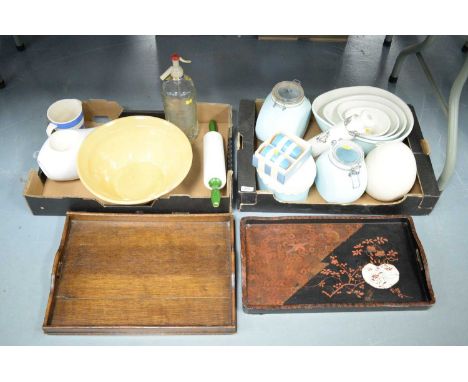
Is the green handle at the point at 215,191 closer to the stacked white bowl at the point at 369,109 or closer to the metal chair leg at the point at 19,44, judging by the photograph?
the stacked white bowl at the point at 369,109

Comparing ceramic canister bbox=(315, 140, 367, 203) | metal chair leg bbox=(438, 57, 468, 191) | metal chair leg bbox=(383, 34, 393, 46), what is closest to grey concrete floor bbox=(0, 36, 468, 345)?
metal chair leg bbox=(383, 34, 393, 46)

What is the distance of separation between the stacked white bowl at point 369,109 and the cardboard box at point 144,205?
0.25m

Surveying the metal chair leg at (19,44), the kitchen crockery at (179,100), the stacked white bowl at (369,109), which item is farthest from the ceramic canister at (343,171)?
the metal chair leg at (19,44)

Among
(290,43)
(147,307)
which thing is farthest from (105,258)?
(290,43)

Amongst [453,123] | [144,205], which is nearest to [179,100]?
[144,205]

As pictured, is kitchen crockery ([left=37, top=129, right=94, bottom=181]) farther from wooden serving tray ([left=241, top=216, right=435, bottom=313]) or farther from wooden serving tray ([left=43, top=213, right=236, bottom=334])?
wooden serving tray ([left=241, top=216, right=435, bottom=313])

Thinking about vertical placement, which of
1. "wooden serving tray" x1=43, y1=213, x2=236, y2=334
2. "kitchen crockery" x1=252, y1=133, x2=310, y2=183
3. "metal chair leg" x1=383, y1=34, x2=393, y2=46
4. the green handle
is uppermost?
"kitchen crockery" x1=252, y1=133, x2=310, y2=183

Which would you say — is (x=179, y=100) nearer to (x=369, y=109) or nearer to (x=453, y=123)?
(x=369, y=109)

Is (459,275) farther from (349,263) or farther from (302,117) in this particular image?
(302,117)

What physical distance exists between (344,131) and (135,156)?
1.66 feet

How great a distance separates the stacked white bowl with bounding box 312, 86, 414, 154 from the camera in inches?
42.8

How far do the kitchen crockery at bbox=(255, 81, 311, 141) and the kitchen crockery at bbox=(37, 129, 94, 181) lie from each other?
1.46 feet

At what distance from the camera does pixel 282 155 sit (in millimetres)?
929

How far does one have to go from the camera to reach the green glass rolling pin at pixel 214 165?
39.5 inches
